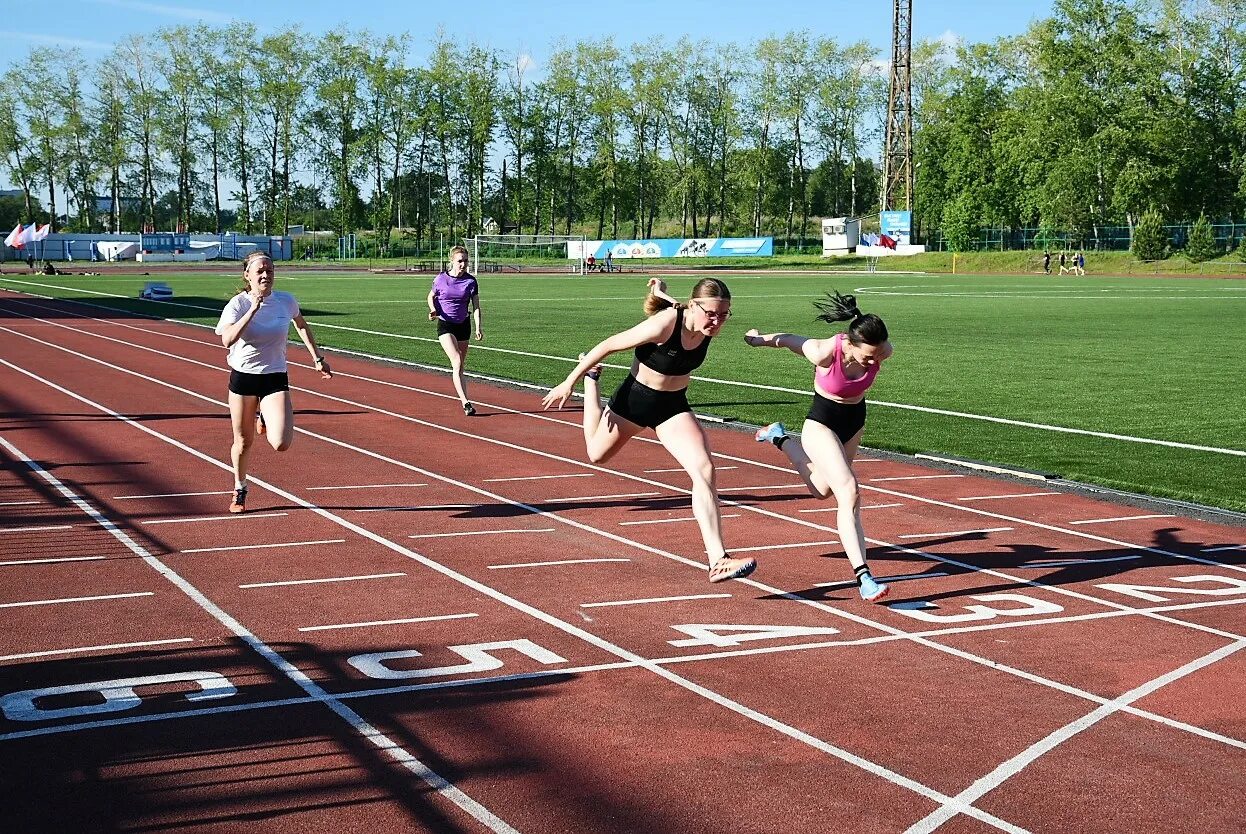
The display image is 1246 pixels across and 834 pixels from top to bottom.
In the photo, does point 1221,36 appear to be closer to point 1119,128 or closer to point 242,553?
point 1119,128

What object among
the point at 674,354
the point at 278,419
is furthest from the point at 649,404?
the point at 278,419

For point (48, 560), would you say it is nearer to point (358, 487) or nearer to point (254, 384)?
point (254, 384)

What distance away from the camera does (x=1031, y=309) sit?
42.2 m

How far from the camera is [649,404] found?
918cm

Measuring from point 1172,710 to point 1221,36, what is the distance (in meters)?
102

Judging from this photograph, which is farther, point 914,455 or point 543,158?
point 543,158

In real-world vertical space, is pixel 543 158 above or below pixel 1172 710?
above

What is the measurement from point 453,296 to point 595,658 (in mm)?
11397

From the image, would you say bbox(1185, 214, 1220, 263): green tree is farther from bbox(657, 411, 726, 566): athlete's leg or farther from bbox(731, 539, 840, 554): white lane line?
bbox(657, 411, 726, 566): athlete's leg

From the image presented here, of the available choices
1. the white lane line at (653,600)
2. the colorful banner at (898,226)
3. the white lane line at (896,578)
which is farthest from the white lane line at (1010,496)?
the colorful banner at (898,226)

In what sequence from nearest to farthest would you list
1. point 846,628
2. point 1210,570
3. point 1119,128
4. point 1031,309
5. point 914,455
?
point 846,628, point 1210,570, point 914,455, point 1031,309, point 1119,128

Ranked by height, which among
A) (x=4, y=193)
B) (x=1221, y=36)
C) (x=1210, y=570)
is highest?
(x=1221, y=36)

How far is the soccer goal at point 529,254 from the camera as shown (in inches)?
3479

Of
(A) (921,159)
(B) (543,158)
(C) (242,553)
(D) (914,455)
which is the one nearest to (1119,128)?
(A) (921,159)
